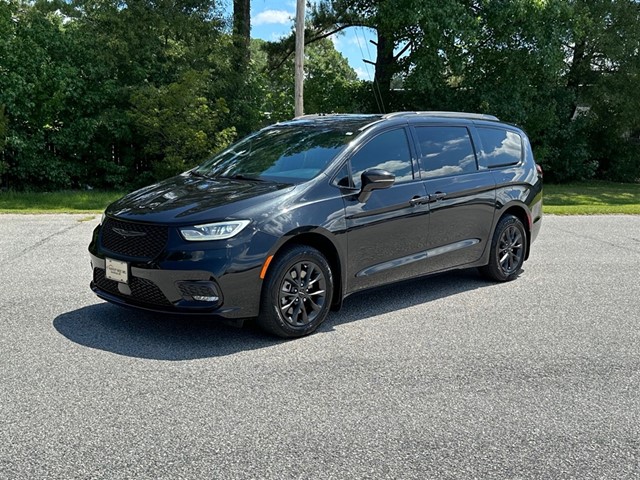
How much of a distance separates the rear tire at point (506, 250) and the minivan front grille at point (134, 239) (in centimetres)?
379

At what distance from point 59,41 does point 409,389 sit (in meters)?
15.8

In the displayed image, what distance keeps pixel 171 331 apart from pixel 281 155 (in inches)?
75.5

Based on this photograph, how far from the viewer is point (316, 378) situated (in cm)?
449

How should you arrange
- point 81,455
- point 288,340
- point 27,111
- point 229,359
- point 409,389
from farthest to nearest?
point 27,111 < point 288,340 < point 229,359 < point 409,389 < point 81,455

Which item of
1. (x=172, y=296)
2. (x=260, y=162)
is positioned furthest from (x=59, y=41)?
(x=172, y=296)

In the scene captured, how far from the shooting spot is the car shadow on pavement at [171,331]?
4988 mm

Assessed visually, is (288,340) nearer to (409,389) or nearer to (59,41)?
(409,389)

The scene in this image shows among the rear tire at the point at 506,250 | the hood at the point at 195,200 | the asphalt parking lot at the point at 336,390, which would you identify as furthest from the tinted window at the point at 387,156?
the rear tire at the point at 506,250

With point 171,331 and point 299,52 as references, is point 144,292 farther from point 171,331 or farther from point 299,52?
point 299,52

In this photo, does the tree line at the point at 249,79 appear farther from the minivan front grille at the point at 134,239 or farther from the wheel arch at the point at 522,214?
the minivan front grille at the point at 134,239

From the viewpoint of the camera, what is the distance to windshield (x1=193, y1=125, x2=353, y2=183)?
587 centimetres

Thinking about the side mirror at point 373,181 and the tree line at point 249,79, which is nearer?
the side mirror at point 373,181

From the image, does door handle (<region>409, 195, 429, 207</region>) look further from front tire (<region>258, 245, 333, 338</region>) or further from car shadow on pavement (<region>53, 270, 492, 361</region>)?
front tire (<region>258, 245, 333, 338</region>)

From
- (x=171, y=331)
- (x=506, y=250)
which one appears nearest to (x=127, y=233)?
(x=171, y=331)
